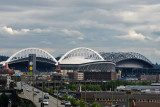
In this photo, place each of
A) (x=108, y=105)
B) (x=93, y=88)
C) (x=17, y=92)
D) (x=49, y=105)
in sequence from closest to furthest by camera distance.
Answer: (x=49, y=105) < (x=108, y=105) < (x=17, y=92) < (x=93, y=88)

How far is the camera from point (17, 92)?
129875 millimetres

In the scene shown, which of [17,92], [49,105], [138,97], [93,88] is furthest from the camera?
[93,88]

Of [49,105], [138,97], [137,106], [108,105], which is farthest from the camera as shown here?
[138,97]

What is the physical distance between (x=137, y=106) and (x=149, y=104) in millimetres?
4962

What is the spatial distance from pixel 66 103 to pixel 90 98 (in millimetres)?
46703

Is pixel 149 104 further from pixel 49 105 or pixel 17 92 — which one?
pixel 17 92

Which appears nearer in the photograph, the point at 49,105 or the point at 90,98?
the point at 49,105

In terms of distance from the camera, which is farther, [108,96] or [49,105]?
[108,96]

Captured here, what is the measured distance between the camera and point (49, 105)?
93000 millimetres

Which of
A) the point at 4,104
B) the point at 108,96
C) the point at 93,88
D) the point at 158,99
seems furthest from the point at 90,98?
the point at 93,88

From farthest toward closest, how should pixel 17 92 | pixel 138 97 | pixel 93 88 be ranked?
pixel 93 88 < pixel 17 92 < pixel 138 97

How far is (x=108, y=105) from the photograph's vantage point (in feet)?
362

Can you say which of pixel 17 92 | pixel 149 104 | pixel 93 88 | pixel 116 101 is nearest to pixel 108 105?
pixel 116 101

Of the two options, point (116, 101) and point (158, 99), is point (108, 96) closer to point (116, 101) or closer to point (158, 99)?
point (116, 101)
